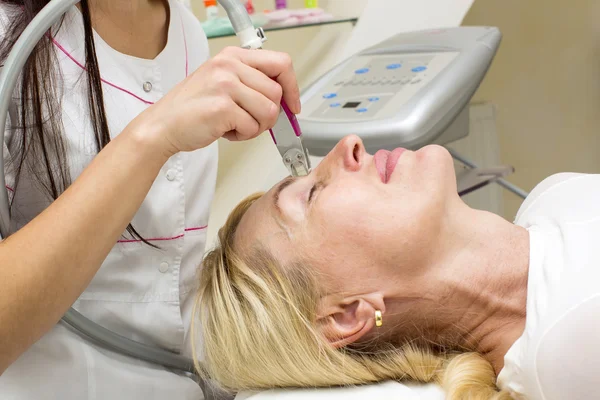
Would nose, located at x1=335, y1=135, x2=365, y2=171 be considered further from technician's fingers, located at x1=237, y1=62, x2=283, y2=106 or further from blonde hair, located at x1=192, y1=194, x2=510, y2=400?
technician's fingers, located at x1=237, y1=62, x2=283, y2=106

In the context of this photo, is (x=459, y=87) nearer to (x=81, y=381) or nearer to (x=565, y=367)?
(x=565, y=367)

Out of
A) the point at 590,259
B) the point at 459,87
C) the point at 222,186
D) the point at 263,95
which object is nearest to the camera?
the point at 263,95

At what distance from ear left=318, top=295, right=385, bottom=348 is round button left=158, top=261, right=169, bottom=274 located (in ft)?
1.08

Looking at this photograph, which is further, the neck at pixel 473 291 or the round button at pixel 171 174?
the round button at pixel 171 174

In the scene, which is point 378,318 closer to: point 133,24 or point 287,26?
point 133,24

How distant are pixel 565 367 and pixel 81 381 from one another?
855 millimetres

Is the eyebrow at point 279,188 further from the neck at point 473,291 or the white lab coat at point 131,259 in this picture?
the neck at point 473,291

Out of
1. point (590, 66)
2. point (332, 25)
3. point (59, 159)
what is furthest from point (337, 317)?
point (590, 66)

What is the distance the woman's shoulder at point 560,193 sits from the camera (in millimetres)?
1324

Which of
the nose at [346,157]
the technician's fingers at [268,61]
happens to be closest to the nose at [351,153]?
the nose at [346,157]

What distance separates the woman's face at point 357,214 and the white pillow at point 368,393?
0.60ft

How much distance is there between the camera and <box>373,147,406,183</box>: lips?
1.31 meters

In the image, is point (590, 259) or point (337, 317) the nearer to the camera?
point (590, 259)

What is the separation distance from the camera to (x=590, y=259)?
1.09 m
